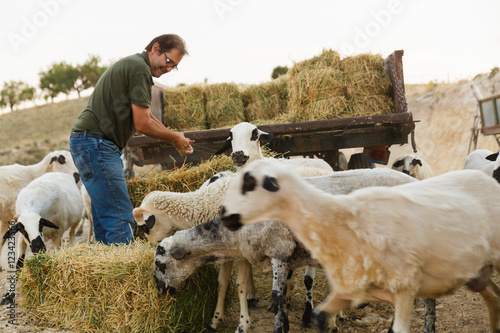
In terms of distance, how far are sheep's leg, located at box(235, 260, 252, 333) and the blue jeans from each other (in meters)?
1.38

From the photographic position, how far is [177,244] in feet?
13.9

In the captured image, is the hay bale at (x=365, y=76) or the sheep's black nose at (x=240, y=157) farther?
the hay bale at (x=365, y=76)

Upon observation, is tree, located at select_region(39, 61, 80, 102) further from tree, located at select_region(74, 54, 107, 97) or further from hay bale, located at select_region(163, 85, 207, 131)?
hay bale, located at select_region(163, 85, 207, 131)

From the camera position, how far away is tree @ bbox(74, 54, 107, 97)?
56938 mm

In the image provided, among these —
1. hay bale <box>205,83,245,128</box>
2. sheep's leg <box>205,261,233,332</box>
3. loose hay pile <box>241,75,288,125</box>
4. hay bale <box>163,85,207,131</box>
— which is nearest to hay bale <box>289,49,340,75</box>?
loose hay pile <box>241,75,288,125</box>

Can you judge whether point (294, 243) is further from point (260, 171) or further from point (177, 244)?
point (260, 171)

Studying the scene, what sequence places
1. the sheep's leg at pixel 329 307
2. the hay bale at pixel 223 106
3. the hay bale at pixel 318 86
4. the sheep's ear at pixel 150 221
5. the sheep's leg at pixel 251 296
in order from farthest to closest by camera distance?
the hay bale at pixel 223 106, the hay bale at pixel 318 86, the sheep's leg at pixel 251 296, the sheep's ear at pixel 150 221, the sheep's leg at pixel 329 307

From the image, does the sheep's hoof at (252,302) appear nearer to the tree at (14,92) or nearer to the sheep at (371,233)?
the sheep at (371,233)

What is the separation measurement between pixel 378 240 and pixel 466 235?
0.68 m

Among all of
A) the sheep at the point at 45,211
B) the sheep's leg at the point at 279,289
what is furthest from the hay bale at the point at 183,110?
the sheep's leg at the point at 279,289

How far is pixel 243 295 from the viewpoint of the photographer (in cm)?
459

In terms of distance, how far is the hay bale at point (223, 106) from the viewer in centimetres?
919

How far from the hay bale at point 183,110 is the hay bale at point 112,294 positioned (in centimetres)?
462

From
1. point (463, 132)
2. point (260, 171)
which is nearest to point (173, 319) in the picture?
point (260, 171)
